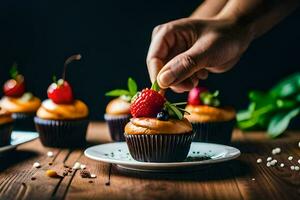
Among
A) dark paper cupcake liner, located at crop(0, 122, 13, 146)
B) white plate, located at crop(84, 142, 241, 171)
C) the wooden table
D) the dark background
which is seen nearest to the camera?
the wooden table

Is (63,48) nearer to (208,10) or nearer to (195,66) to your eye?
(208,10)

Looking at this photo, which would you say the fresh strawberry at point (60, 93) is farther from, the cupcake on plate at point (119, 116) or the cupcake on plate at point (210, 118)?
the cupcake on plate at point (210, 118)

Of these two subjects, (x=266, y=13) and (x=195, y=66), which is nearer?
(x=195, y=66)

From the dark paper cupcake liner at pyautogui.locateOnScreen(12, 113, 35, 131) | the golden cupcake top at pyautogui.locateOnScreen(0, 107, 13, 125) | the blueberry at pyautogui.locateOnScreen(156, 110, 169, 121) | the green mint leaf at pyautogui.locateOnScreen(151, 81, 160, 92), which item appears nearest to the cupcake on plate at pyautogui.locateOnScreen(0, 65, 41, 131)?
the dark paper cupcake liner at pyautogui.locateOnScreen(12, 113, 35, 131)

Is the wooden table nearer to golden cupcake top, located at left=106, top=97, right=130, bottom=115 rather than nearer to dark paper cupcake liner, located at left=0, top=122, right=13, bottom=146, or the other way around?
dark paper cupcake liner, located at left=0, top=122, right=13, bottom=146

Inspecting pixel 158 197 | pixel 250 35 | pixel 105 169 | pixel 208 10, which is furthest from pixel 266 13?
pixel 158 197

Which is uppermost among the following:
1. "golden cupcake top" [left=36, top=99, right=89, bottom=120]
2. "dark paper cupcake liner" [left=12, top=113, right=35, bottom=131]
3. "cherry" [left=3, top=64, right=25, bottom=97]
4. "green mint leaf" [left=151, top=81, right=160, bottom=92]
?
"green mint leaf" [left=151, top=81, right=160, bottom=92]

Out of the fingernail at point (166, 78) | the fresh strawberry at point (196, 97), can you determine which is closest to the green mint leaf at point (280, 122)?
the fresh strawberry at point (196, 97)

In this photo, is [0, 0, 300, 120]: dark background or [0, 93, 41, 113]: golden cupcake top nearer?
[0, 93, 41, 113]: golden cupcake top
